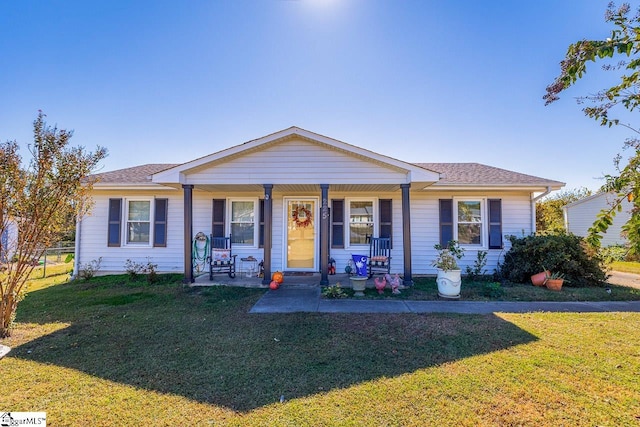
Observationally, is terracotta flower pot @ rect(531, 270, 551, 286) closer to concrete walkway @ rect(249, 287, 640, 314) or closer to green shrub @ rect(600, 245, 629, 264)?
concrete walkway @ rect(249, 287, 640, 314)

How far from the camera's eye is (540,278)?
714cm

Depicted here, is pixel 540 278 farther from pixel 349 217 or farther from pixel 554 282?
pixel 349 217

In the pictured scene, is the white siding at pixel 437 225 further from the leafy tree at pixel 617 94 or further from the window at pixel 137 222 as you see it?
the window at pixel 137 222

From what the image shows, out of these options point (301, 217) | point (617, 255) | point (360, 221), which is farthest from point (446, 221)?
point (617, 255)

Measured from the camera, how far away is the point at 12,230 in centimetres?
470

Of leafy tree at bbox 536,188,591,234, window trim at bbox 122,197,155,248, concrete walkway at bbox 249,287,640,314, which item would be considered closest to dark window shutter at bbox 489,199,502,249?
concrete walkway at bbox 249,287,640,314

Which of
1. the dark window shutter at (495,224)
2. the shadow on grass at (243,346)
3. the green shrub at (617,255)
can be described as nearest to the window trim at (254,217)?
the shadow on grass at (243,346)

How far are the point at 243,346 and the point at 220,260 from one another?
14.7ft

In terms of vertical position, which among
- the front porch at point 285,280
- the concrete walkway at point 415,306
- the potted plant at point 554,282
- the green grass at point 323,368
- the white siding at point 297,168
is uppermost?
the white siding at point 297,168

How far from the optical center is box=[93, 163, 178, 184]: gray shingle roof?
850cm

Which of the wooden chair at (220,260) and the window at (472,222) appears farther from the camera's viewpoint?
the window at (472,222)

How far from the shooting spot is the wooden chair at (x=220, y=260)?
7934 millimetres

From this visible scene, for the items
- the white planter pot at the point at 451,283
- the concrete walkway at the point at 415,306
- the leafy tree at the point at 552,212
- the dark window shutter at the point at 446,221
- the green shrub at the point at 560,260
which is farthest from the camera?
the leafy tree at the point at 552,212

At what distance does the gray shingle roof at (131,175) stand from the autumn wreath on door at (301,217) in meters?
3.82
